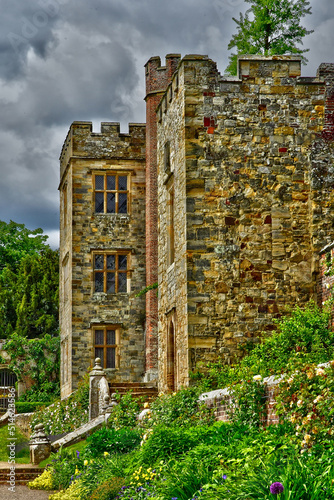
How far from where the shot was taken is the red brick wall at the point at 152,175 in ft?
88.7

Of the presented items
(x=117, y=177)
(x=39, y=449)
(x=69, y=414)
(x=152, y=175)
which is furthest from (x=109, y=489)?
(x=117, y=177)

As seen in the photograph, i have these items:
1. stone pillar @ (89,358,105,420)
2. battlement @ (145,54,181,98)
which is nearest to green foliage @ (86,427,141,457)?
stone pillar @ (89,358,105,420)

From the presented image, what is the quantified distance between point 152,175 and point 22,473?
41.8 feet

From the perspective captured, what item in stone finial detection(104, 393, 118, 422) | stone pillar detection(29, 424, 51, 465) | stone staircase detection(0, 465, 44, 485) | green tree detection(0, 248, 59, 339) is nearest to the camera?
stone staircase detection(0, 465, 44, 485)

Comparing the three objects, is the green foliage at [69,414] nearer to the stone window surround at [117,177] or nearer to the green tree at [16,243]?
the stone window surround at [117,177]

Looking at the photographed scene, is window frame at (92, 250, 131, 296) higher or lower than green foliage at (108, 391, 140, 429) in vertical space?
higher

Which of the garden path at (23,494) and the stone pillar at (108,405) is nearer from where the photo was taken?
the garden path at (23,494)

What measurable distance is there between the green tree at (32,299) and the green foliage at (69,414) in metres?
15.4

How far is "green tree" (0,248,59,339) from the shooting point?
41469 millimetres

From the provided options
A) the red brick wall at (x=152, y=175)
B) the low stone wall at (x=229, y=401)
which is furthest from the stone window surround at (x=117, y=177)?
the low stone wall at (x=229, y=401)

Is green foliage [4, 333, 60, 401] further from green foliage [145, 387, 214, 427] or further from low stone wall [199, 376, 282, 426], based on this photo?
low stone wall [199, 376, 282, 426]

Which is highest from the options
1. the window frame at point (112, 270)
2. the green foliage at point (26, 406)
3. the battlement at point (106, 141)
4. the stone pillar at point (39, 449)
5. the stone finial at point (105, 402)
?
the battlement at point (106, 141)

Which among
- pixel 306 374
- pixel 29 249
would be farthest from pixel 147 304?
pixel 29 249

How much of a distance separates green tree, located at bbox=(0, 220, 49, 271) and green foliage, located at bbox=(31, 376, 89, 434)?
22.2 m
